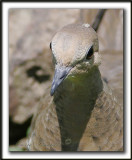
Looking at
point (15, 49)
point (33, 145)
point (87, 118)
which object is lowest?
point (33, 145)

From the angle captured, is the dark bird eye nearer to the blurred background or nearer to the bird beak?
the bird beak

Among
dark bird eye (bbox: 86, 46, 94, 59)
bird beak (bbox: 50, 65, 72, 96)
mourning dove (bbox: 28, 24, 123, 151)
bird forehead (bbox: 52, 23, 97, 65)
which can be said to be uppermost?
bird forehead (bbox: 52, 23, 97, 65)

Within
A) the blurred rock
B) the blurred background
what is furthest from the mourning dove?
the blurred rock

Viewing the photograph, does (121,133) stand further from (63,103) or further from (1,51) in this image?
(1,51)

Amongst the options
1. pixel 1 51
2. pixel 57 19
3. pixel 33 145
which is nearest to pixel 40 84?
pixel 57 19

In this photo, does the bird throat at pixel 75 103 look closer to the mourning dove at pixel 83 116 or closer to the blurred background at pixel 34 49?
the mourning dove at pixel 83 116
